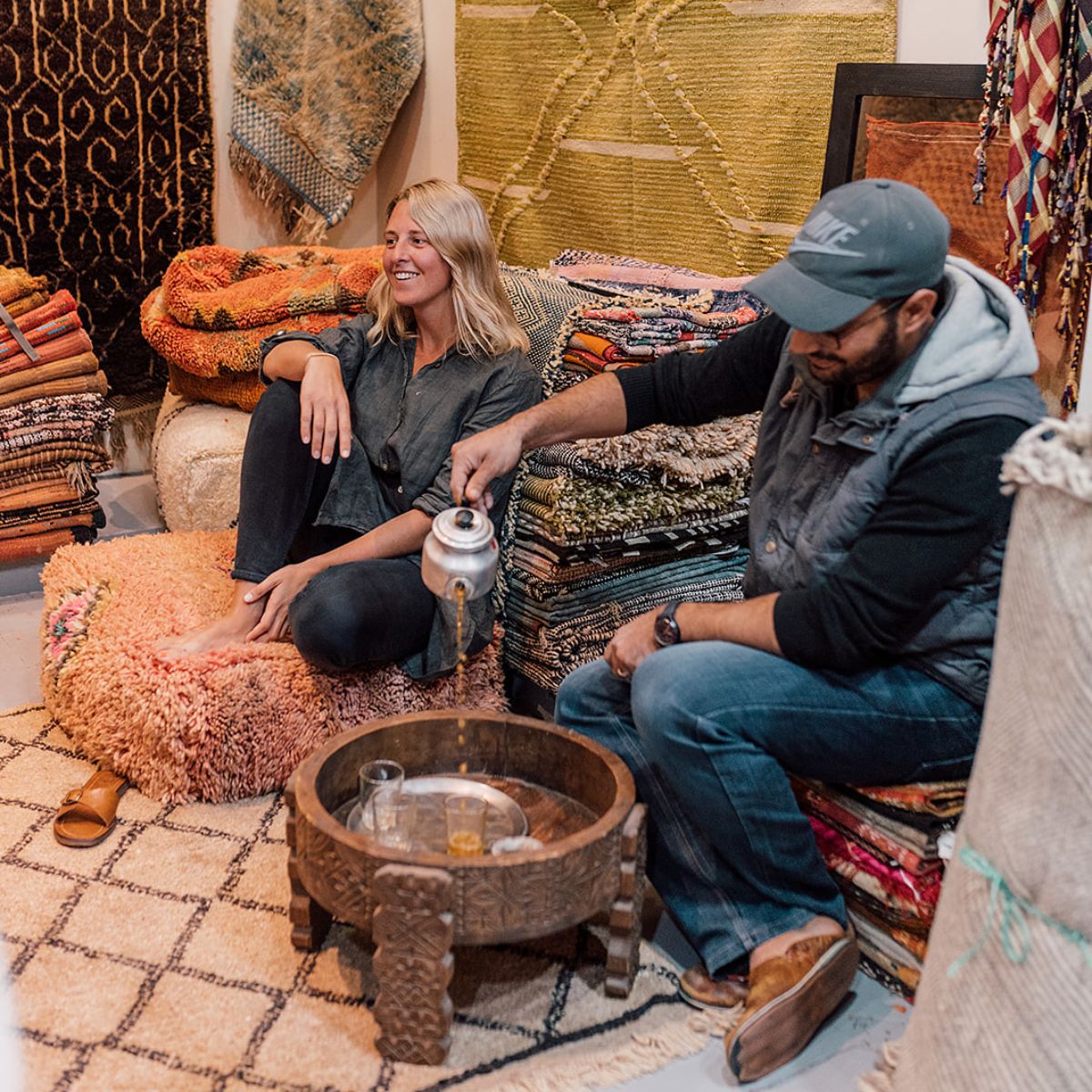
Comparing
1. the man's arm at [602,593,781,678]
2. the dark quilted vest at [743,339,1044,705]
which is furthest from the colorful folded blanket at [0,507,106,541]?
the dark quilted vest at [743,339,1044,705]

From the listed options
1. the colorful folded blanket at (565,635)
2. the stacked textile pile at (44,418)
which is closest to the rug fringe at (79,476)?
the stacked textile pile at (44,418)

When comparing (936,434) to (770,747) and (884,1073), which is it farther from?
(884,1073)

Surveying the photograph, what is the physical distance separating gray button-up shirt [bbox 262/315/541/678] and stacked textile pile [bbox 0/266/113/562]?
880 mm

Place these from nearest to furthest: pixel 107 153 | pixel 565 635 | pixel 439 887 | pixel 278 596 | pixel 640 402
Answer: pixel 439 887, pixel 640 402, pixel 278 596, pixel 565 635, pixel 107 153

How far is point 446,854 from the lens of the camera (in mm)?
1884

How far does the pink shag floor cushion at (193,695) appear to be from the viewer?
7.85 feet

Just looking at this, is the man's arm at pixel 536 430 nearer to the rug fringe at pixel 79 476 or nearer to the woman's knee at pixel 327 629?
the woman's knee at pixel 327 629

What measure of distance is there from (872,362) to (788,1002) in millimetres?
865

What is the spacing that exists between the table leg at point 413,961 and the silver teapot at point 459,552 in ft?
1.56

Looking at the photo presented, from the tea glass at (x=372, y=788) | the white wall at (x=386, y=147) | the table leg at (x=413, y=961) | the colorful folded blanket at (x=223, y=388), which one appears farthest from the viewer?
the white wall at (x=386, y=147)

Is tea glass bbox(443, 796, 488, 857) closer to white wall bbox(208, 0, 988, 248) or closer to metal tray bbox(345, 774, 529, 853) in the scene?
metal tray bbox(345, 774, 529, 853)

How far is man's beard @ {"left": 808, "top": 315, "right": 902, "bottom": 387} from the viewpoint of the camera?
1.79 meters

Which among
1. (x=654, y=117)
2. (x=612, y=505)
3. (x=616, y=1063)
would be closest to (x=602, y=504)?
(x=612, y=505)

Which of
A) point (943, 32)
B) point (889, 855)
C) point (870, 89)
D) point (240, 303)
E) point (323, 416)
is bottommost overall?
point (889, 855)
